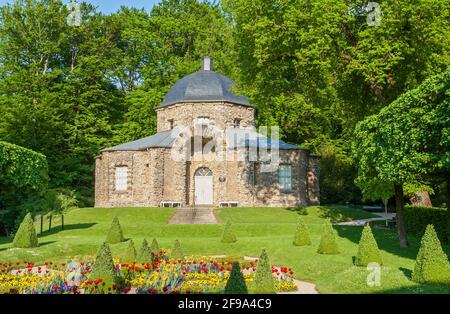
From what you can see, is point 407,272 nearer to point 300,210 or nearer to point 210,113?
point 300,210

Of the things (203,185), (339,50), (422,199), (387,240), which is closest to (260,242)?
(387,240)

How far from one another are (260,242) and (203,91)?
2308 cm

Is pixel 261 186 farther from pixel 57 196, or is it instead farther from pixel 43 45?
pixel 43 45

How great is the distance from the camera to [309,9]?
26.0 m

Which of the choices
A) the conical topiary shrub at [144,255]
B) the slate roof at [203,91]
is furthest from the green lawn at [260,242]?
the slate roof at [203,91]

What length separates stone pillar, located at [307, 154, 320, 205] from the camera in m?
41.9

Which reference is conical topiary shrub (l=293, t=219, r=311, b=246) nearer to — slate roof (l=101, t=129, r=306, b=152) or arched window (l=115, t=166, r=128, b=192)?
slate roof (l=101, t=129, r=306, b=152)

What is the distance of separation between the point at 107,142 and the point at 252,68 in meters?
24.7

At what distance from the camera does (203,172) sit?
1592 inches

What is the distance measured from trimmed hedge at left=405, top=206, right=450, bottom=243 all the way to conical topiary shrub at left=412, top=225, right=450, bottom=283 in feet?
26.1

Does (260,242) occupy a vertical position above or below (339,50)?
below

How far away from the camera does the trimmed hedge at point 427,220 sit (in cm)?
2150

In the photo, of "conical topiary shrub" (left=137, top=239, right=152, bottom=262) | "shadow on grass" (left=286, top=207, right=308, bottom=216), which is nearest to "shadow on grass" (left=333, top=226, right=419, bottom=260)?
"shadow on grass" (left=286, top=207, right=308, bottom=216)

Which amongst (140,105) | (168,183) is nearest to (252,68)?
(168,183)
